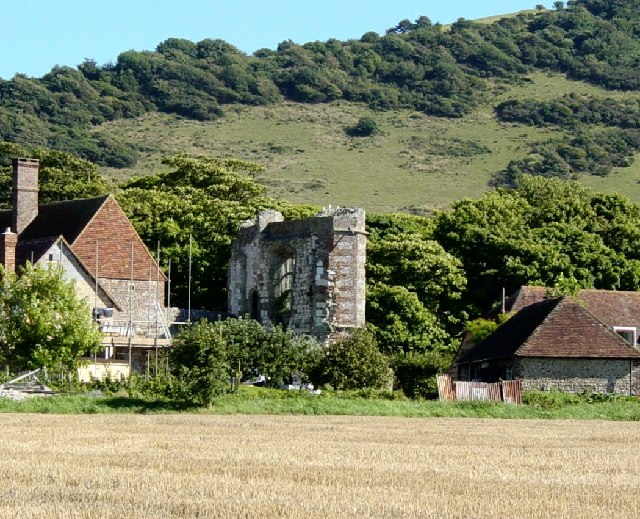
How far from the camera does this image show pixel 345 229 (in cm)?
6400

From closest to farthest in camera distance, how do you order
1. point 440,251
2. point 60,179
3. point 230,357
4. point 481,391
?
1. point 481,391
2. point 230,357
3. point 440,251
4. point 60,179

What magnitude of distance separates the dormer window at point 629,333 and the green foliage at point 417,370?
6.85 metres

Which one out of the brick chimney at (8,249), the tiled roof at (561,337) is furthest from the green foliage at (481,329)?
the brick chimney at (8,249)

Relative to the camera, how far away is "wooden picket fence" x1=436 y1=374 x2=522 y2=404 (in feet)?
165

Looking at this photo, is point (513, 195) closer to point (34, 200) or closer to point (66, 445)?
point (34, 200)

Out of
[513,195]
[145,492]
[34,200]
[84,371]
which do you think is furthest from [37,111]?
[145,492]

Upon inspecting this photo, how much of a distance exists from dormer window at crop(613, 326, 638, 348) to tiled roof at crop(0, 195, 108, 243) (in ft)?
73.8

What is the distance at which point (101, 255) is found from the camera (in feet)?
218

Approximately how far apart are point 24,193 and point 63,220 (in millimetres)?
2477

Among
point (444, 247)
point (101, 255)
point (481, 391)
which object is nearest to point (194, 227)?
point (101, 255)

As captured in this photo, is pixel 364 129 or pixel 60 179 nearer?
pixel 60 179

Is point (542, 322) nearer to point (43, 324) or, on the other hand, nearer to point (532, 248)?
point (532, 248)

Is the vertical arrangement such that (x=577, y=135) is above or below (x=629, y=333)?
above

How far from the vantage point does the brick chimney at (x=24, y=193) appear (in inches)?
2657
